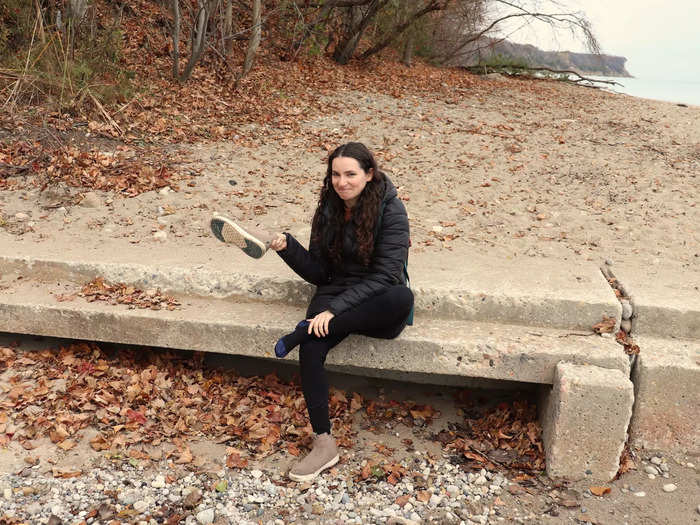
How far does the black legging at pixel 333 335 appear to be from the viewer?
2930 mm

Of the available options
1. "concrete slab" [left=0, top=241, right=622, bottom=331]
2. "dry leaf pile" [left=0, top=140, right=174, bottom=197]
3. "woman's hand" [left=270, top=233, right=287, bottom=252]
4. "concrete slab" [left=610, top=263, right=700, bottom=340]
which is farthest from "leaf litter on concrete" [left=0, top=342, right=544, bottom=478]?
"dry leaf pile" [left=0, top=140, right=174, bottom=197]

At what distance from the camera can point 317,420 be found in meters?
3.00

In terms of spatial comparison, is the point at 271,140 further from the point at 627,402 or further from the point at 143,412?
the point at 627,402

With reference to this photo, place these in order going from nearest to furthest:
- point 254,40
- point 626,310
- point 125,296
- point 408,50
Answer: point 626,310
point 125,296
point 254,40
point 408,50

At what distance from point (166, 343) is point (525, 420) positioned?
214 cm

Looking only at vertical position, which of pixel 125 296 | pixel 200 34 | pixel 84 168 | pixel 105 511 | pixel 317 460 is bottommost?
pixel 105 511

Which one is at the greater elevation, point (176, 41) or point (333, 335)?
point (176, 41)

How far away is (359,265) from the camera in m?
3.15

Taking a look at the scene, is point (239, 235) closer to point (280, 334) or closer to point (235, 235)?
point (235, 235)

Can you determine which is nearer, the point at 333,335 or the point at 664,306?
the point at 333,335

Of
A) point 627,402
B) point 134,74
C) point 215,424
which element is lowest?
point 215,424

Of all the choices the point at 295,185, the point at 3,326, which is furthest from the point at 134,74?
the point at 3,326

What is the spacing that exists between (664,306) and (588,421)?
90 centimetres

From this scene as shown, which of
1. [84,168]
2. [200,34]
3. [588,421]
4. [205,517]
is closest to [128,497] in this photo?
[205,517]
